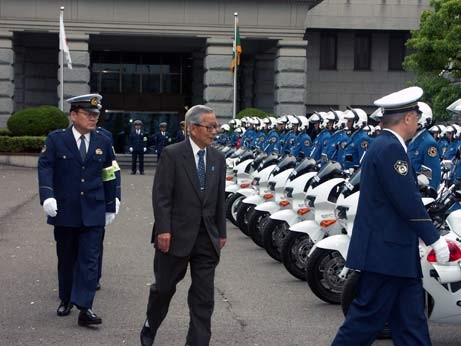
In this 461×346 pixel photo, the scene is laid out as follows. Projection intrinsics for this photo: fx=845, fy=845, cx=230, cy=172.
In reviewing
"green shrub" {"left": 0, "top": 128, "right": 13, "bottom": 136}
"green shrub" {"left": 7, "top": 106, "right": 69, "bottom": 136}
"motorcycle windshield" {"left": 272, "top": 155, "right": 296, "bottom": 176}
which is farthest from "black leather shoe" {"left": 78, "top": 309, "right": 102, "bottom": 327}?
"green shrub" {"left": 0, "top": 128, "right": 13, "bottom": 136}

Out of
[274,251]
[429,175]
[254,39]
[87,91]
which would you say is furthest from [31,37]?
[429,175]

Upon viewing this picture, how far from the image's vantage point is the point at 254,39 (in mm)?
32781

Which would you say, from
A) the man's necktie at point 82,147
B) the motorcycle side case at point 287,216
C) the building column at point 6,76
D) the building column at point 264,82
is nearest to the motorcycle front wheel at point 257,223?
the motorcycle side case at point 287,216

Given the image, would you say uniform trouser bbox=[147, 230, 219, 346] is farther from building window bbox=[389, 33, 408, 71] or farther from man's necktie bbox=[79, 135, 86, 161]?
building window bbox=[389, 33, 408, 71]

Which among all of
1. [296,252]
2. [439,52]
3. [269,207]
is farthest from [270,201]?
[439,52]

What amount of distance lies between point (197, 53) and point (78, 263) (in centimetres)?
3085

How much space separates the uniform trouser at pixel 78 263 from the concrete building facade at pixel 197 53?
24160 millimetres

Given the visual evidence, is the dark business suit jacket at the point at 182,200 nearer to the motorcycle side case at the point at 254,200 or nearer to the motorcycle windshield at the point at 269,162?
the motorcycle side case at the point at 254,200

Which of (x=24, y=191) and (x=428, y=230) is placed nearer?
(x=428, y=230)

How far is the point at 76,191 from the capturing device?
7.37 metres

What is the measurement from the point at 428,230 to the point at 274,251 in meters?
5.15

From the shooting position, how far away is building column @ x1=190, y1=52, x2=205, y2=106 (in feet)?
123

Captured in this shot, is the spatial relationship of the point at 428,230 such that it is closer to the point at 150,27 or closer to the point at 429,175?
the point at 429,175

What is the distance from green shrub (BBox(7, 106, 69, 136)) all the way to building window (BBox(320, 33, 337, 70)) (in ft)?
51.3
